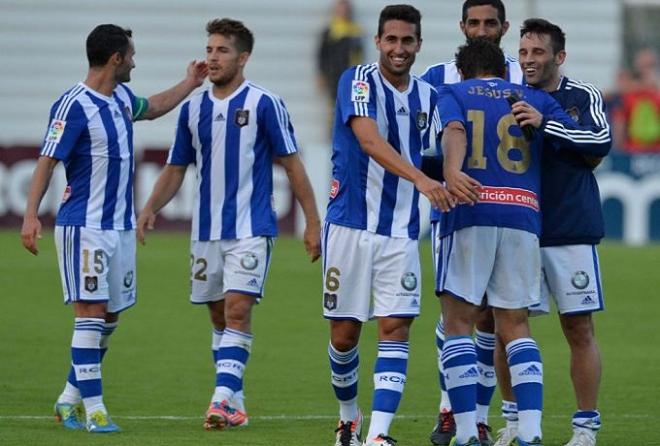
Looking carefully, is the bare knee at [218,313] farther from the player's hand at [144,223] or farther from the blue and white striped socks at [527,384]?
the blue and white striped socks at [527,384]

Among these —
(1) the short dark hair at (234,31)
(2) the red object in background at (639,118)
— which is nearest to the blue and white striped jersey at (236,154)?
(1) the short dark hair at (234,31)

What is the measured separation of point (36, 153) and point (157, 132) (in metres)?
3.85

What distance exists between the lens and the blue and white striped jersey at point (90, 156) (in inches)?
353

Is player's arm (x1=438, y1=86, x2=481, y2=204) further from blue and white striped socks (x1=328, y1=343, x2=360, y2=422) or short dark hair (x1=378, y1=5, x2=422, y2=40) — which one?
blue and white striped socks (x1=328, y1=343, x2=360, y2=422)

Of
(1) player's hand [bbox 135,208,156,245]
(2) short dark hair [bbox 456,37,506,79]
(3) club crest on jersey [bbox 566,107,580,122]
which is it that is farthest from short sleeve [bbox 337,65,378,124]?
(1) player's hand [bbox 135,208,156,245]

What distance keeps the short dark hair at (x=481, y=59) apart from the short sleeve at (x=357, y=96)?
508 mm

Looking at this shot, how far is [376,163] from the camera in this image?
827cm

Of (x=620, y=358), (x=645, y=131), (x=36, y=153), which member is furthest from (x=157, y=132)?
(x=620, y=358)

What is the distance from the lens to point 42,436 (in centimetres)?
846

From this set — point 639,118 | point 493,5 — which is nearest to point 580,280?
point 493,5

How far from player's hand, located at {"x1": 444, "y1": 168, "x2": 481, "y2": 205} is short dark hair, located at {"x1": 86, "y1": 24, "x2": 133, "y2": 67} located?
8.05 feet

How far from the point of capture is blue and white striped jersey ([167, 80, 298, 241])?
9430mm

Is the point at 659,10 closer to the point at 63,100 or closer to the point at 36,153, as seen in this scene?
the point at 36,153

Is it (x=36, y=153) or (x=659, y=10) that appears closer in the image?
(x=36, y=153)
